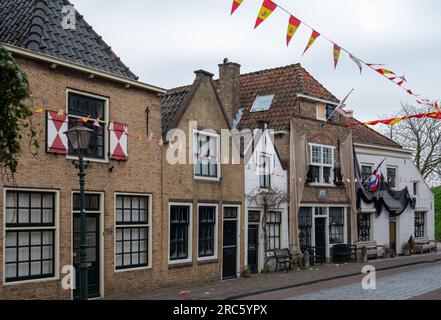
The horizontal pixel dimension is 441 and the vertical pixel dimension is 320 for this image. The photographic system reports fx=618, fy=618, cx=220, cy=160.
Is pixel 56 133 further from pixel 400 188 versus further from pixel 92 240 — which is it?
pixel 400 188

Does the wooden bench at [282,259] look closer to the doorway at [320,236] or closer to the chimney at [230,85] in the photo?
→ the doorway at [320,236]

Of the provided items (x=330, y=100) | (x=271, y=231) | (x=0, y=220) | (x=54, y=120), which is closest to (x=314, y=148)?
(x=330, y=100)

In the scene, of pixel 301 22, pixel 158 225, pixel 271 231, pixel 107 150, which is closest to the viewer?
pixel 301 22

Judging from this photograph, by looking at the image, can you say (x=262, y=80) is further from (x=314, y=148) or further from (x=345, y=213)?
(x=345, y=213)

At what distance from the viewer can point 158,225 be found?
59.5 ft

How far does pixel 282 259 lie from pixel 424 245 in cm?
1295

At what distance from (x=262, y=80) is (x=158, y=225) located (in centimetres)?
1241

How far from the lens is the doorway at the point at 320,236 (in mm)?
26577

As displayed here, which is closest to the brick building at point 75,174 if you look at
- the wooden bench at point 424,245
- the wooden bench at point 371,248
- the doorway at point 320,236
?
the doorway at point 320,236

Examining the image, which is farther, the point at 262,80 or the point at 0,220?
the point at 262,80

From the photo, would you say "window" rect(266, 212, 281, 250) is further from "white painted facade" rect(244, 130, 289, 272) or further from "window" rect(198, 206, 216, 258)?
"window" rect(198, 206, 216, 258)

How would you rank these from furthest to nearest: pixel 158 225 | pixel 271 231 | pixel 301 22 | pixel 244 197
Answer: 1. pixel 271 231
2. pixel 244 197
3. pixel 158 225
4. pixel 301 22

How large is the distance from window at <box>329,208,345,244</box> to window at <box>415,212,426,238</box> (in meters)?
7.99

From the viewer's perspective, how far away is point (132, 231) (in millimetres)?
17391
